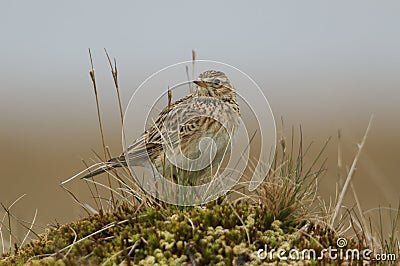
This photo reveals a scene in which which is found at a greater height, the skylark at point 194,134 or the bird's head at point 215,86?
the bird's head at point 215,86

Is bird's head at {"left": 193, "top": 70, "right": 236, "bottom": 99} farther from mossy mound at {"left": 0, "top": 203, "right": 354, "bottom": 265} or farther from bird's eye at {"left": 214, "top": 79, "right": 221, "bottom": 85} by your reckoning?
mossy mound at {"left": 0, "top": 203, "right": 354, "bottom": 265}

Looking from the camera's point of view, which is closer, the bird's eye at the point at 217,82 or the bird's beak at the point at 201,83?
the bird's beak at the point at 201,83

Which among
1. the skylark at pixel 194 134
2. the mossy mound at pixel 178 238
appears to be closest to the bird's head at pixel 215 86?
the skylark at pixel 194 134

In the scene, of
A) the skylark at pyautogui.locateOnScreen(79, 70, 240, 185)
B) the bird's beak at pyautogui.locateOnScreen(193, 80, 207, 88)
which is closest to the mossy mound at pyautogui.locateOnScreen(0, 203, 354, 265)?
the skylark at pyautogui.locateOnScreen(79, 70, 240, 185)

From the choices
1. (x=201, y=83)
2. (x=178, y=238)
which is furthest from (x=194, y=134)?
(x=178, y=238)

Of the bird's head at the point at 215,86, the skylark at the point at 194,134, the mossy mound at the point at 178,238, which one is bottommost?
the mossy mound at the point at 178,238

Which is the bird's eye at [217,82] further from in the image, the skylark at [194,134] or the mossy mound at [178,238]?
the mossy mound at [178,238]

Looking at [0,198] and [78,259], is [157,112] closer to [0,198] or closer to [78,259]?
[78,259]

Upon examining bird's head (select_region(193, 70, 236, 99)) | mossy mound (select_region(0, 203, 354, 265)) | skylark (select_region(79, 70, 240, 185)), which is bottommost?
mossy mound (select_region(0, 203, 354, 265))

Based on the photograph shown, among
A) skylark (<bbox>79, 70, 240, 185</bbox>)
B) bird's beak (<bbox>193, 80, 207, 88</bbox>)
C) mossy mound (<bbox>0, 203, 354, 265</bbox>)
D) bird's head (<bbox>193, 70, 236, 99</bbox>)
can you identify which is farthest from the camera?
bird's head (<bbox>193, 70, 236, 99</bbox>)
